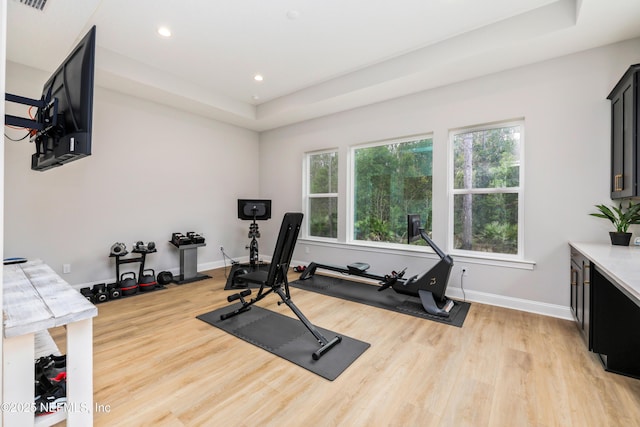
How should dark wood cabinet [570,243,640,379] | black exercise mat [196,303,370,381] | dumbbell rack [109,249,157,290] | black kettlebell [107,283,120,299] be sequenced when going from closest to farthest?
dark wood cabinet [570,243,640,379] → black exercise mat [196,303,370,381] → black kettlebell [107,283,120,299] → dumbbell rack [109,249,157,290]

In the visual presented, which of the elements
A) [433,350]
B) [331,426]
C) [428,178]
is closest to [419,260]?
[428,178]

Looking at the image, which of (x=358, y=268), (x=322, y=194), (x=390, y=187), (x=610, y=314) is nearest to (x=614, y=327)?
(x=610, y=314)

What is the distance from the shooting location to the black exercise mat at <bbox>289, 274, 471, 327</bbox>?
3.20 m

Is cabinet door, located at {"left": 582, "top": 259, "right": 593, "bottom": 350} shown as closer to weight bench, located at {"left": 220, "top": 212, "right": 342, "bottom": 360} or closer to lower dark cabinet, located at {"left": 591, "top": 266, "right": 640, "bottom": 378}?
lower dark cabinet, located at {"left": 591, "top": 266, "right": 640, "bottom": 378}

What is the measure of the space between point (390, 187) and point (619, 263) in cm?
287

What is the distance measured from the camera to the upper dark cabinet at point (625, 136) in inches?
93.0

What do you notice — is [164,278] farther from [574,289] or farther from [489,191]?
[574,289]

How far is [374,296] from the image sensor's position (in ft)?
12.7

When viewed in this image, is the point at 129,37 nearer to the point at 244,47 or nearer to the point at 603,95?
the point at 244,47

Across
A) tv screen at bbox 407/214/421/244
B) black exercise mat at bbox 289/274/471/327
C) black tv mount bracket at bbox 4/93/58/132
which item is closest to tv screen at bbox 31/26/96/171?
black tv mount bracket at bbox 4/93/58/132

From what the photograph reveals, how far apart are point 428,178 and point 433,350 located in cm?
249

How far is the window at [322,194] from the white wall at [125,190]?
1543mm

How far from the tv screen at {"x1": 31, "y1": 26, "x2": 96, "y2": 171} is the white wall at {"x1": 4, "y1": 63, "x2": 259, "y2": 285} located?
2.43m

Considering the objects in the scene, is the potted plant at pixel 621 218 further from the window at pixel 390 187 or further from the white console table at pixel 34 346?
the white console table at pixel 34 346
